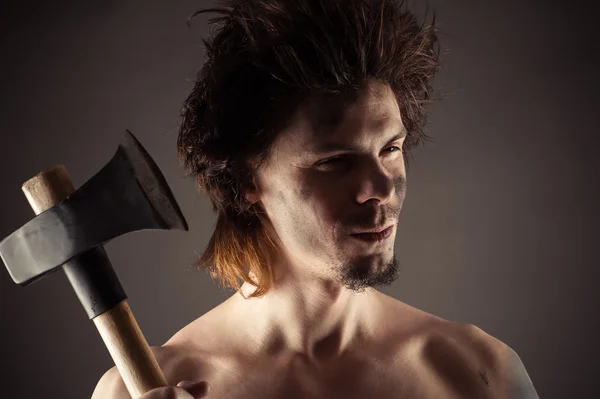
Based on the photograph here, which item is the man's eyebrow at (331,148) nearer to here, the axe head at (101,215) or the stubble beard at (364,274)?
the stubble beard at (364,274)

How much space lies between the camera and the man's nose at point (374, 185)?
2.11 meters

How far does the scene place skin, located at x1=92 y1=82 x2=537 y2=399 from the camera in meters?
2.15

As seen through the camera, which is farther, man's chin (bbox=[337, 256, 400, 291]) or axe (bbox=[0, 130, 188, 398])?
man's chin (bbox=[337, 256, 400, 291])

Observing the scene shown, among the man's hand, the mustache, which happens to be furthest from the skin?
the man's hand

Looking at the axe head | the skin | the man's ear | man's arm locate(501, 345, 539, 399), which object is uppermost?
the axe head

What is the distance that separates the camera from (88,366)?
335cm

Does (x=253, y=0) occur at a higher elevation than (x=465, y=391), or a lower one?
higher

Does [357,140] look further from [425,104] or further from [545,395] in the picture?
[545,395]

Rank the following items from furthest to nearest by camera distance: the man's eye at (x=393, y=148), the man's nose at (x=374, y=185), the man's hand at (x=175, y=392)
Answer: the man's eye at (x=393, y=148) → the man's nose at (x=374, y=185) → the man's hand at (x=175, y=392)

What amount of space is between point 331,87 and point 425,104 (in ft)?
2.10

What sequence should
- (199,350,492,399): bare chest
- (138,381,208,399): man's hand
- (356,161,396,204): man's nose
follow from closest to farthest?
1. (138,381,208,399): man's hand
2. (356,161,396,204): man's nose
3. (199,350,492,399): bare chest

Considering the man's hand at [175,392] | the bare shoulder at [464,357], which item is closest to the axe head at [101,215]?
the man's hand at [175,392]

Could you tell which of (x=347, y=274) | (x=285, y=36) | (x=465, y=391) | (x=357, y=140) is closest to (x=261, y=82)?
(x=285, y=36)

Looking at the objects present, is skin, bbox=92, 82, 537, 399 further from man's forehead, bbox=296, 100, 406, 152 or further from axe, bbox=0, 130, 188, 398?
axe, bbox=0, 130, 188, 398
